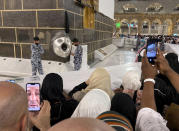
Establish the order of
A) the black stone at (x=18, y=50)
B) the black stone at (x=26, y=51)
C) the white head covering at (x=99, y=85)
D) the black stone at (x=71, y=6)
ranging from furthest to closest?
the black stone at (x=18, y=50) → the black stone at (x=26, y=51) → the black stone at (x=71, y=6) → the white head covering at (x=99, y=85)

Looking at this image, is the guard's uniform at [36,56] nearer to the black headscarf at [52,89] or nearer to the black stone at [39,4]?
the black stone at [39,4]

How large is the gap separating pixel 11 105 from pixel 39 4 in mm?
5011

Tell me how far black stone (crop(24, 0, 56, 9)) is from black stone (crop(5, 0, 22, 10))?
0.79 feet

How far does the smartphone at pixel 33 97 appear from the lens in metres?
1.31

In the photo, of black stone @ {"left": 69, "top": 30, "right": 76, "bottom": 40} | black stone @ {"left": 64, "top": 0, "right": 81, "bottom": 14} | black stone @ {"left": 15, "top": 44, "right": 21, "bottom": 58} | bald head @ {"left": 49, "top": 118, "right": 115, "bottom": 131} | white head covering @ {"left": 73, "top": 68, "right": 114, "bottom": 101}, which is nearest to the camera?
bald head @ {"left": 49, "top": 118, "right": 115, "bottom": 131}

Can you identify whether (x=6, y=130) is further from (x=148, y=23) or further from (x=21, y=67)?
(x=148, y=23)

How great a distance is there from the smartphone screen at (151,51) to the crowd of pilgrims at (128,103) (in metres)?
0.07

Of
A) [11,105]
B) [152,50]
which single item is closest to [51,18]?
[152,50]

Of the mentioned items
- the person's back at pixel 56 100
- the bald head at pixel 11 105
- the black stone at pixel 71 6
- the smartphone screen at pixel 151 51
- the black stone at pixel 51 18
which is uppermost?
the black stone at pixel 71 6

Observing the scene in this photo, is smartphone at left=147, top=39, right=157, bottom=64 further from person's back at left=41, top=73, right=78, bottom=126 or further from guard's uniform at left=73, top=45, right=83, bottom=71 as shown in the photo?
guard's uniform at left=73, top=45, right=83, bottom=71

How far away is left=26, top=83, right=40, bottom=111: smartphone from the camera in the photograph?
1312 mm

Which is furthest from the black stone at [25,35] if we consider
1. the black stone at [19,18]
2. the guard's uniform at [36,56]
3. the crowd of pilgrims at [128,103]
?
the crowd of pilgrims at [128,103]

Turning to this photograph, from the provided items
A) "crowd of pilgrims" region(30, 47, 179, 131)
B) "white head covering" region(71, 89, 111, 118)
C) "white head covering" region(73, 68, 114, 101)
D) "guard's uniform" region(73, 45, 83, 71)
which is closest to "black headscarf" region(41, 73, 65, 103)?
"crowd of pilgrims" region(30, 47, 179, 131)

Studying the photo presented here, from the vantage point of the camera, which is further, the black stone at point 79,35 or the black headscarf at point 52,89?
the black stone at point 79,35
